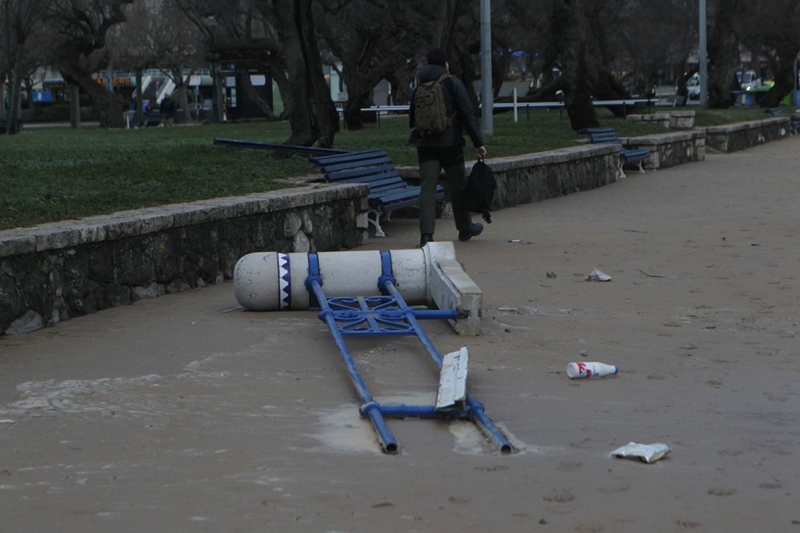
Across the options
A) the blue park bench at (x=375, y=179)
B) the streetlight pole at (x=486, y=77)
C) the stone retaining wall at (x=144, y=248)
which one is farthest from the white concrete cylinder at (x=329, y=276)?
the streetlight pole at (x=486, y=77)

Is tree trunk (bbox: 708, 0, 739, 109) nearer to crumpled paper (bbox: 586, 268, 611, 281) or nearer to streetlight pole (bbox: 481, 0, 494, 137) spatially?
streetlight pole (bbox: 481, 0, 494, 137)

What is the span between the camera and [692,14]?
5019cm

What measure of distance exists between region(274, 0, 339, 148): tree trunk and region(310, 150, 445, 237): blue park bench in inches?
111

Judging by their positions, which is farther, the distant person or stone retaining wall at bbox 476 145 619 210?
the distant person

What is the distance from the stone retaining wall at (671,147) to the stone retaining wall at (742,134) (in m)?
2.86

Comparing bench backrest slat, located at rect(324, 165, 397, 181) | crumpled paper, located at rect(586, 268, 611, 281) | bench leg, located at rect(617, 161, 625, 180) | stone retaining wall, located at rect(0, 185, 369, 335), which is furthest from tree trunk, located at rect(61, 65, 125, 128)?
crumpled paper, located at rect(586, 268, 611, 281)

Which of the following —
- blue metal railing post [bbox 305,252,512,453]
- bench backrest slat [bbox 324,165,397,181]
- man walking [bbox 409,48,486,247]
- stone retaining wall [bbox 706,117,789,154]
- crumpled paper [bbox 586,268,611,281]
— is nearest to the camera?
blue metal railing post [bbox 305,252,512,453]

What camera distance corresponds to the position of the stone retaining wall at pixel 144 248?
7.00 metres

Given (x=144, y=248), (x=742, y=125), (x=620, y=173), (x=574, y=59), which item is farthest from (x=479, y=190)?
(x=742, y=125)

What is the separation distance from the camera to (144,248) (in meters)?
8.12

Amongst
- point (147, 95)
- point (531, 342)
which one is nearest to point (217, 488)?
point (531, 342)

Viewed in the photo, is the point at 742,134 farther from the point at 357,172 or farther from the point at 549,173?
the point at 357,172

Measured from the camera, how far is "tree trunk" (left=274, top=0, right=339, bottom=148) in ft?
51.6

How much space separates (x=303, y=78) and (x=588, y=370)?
10798 mm
